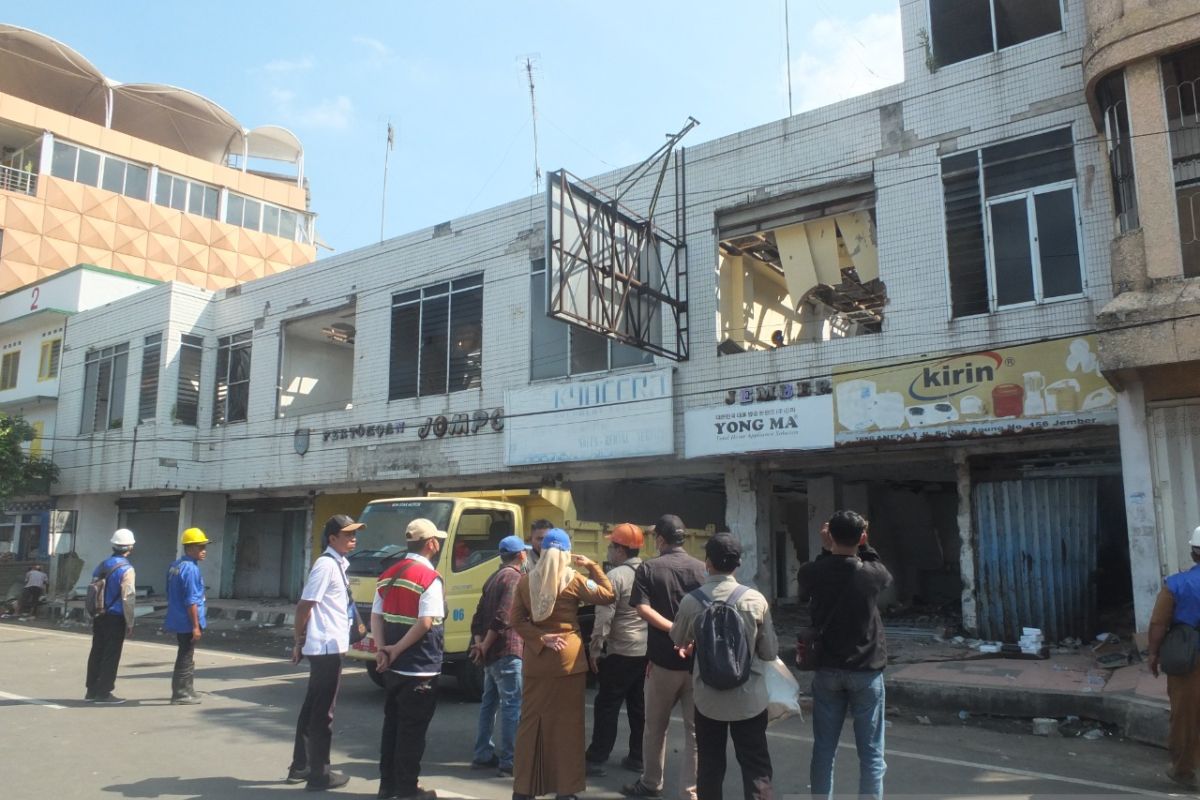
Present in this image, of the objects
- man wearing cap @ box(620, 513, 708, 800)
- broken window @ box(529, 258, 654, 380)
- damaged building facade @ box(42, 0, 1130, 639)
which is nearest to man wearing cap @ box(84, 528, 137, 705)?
man wearing cap @ box(620, 513, 708, 800)

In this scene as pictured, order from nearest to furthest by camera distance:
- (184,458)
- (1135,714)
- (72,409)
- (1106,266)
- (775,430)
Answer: (1135,714), (1106,266), (775,430), (184,458), (72,409)

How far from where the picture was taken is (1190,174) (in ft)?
31.4

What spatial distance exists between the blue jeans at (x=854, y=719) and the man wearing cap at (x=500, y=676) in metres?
2.31

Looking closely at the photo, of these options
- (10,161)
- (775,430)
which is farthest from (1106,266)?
(10,161)

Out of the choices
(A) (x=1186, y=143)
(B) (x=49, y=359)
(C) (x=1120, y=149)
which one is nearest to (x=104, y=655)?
(C) (x=1120, y=149)

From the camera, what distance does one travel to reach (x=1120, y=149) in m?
9.66

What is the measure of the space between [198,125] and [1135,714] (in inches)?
1807

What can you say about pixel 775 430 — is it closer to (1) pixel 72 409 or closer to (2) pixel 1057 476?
(2) pixel 1057 476

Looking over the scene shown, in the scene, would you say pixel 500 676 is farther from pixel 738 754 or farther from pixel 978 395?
pixel 978 395

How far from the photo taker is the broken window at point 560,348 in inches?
583

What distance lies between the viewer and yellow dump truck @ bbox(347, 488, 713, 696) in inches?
344

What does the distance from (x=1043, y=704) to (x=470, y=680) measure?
5.58 m

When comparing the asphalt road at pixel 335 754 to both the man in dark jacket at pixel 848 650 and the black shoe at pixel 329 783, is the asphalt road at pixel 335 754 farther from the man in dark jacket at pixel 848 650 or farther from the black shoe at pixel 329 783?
the man in dark jacket at pixel 848 650

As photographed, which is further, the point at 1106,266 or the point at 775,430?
the point at 775,430
